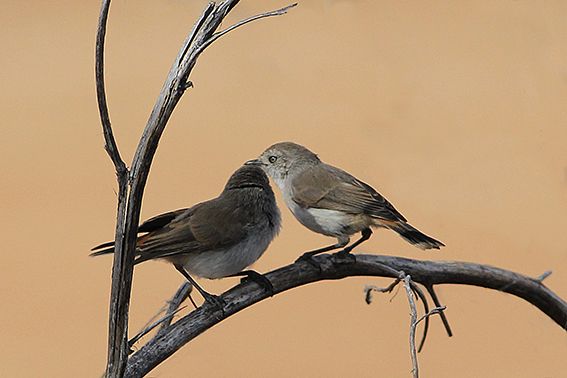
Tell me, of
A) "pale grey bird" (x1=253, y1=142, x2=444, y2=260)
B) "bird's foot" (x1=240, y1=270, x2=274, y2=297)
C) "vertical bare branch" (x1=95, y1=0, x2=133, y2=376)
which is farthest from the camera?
"pale grey bird" (x1=253, y1=142, x2=444, y2=260)

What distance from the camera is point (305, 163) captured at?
3738mm

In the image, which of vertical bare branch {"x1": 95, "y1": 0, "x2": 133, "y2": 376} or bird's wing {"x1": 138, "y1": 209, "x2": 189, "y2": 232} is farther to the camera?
bird's wing {"x1": 138, "y1": 209, "x2": 189, "y2": 232}

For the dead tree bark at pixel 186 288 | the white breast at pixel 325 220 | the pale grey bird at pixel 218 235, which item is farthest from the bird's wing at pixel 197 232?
the white breast at pixel 325 220

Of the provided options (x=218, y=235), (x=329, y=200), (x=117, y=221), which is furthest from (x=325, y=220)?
(x=117, y=221)

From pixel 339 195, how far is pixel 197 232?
3.20 ft

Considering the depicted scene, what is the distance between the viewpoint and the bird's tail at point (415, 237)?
124 inches

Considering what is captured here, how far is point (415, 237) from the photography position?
10.6 feet

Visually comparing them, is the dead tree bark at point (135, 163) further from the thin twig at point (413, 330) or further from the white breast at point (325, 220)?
the white breast at point (325, 220)

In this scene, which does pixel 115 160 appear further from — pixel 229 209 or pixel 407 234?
pixel 407 234

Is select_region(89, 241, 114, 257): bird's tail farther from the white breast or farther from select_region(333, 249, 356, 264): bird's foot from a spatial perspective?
the white breast

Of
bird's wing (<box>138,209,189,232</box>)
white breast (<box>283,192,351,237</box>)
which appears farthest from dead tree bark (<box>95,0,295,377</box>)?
white breast (<box>283,192,351,237</box>)

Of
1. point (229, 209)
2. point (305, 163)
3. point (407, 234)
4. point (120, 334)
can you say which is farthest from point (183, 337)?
point (305, 163)

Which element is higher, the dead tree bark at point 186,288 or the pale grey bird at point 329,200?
the pale grey bird at point 329,200

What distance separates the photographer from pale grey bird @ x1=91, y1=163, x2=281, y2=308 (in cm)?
253
